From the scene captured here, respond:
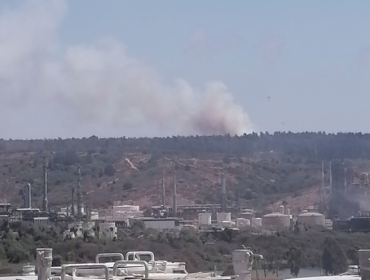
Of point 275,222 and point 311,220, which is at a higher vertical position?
point 311,220

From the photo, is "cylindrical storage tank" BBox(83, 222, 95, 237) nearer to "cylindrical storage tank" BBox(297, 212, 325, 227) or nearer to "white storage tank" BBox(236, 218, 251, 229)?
"white storage tank" BBox(236, 218, 251, 229)

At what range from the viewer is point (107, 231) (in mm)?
69250

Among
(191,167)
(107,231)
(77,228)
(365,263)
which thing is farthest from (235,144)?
(365,263)

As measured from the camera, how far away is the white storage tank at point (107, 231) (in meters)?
66.7

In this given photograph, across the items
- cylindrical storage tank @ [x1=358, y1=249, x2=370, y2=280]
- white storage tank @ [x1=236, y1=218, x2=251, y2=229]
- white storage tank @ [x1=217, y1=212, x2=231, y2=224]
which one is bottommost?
cylindrical storage tank @ [x1=358, y1=249, x2=370, y2=280]

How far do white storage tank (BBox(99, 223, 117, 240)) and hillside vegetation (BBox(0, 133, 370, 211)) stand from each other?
35.4 metres

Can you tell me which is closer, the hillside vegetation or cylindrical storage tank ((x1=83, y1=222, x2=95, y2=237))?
cylindrical storage tank ((x1=83, y1=222, x2=95, y2=237))

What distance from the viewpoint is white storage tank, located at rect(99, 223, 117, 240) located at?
2625 inches

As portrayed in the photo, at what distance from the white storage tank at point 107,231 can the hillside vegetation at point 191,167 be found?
35351 millimetres

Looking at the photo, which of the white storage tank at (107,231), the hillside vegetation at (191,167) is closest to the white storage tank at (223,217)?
the white storage tank at (107,231)

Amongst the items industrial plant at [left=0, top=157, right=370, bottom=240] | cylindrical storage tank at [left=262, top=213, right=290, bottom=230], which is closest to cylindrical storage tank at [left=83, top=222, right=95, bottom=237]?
industrial plant at [left=0, top=157, right=370, bottom=240]

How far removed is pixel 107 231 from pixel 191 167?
192ft

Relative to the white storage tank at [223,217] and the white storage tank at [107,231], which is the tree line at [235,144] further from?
the white storage tank at [107,231]

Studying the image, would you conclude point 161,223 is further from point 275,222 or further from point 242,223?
point 275,222
